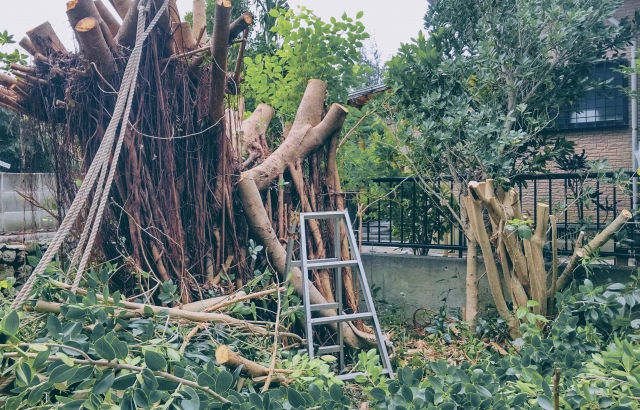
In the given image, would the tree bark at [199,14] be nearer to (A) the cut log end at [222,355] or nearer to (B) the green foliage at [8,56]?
(B) the green foliage at [8,56]

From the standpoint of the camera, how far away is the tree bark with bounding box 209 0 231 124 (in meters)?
3.03

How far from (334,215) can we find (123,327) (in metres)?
1.74

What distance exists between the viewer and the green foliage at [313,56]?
5117mm

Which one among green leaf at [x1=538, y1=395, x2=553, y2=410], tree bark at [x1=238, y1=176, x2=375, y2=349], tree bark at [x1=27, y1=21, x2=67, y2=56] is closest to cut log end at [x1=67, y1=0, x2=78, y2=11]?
tree bark at [x1=27, y1=21, x2=67, y2=56]

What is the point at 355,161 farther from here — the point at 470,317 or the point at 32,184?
the point at 32,184

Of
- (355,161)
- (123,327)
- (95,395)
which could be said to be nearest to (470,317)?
(355,161)

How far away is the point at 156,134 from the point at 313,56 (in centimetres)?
240

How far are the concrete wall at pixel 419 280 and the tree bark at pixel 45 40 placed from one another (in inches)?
143

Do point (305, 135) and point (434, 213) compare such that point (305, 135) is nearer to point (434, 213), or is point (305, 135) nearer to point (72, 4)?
point (72, 4)

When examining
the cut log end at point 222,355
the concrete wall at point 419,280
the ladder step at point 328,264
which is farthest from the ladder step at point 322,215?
the concrete wall at point 419,280

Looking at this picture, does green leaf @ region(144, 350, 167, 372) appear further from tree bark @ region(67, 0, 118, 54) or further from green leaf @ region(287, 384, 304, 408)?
tree bark @ region(67, 0, 118, 54)

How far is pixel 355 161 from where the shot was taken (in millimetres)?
5719

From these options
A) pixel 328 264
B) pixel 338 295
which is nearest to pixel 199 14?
pixel 328 264

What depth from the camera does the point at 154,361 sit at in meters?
1.79
